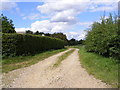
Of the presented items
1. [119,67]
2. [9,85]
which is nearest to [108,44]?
[119,67]

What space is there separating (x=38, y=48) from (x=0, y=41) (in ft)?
25.7

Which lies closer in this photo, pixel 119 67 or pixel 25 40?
pixel 119 67

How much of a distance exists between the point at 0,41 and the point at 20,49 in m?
2.42

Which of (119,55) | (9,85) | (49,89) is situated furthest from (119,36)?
(9,85)

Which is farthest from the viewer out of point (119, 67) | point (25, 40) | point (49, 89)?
point (25, 40)

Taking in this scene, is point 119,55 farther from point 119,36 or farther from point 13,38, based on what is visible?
point 13,38

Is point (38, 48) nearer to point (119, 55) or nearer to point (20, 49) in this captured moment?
point (20, 49)

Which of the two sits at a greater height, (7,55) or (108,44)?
(108,44)

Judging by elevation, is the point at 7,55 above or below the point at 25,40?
below

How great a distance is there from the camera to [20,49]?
15.6 m

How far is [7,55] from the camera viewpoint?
47.0 feet

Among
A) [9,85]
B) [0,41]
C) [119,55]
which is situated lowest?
[9,85]

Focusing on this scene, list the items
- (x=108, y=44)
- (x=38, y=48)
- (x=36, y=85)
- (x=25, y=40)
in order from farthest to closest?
(x=38, y=48)
(x=25, y=40)
(x=108, y=44)
(x=36, y=85)

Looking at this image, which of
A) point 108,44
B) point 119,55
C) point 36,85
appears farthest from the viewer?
point 108,44
